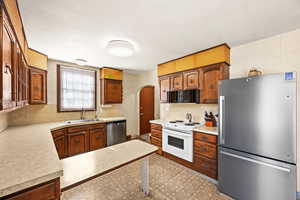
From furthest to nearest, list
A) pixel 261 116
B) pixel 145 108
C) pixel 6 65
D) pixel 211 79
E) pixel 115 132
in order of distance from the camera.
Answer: pixel 145 108 → pixel 115 132 → pixel 211 79 → pixel 261 116 → pixel 6 65

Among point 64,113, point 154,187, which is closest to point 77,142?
point 64,113

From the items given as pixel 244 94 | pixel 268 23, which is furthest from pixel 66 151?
pixel 268 23

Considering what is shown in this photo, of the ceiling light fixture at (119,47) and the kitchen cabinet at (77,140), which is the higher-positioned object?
the ceiling light fixture at (119,47)

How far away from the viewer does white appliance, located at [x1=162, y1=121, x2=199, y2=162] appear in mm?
2494

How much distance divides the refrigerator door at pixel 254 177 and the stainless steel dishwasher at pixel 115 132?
106 inches

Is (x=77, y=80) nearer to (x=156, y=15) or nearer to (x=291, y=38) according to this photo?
(x=156, y=15)

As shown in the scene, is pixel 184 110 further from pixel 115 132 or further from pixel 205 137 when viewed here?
pixel 115 132

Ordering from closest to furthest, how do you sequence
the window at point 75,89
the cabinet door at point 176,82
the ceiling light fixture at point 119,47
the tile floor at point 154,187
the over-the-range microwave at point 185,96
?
the tile floor at point 154,187 → the ceiling light fixture at point 119,47 → the over-the-range microwave at point 185,96 → the cabinet door at point 176,82 → the window at point 75,89

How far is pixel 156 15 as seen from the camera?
59.3 inches

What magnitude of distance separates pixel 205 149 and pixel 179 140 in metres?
0.56

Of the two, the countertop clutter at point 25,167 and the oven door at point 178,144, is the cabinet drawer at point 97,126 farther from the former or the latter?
the countertop clutter at point 25,167

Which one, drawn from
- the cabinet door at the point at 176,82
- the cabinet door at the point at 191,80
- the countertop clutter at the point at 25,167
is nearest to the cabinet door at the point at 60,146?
the countertop clutter at the point at 25,167

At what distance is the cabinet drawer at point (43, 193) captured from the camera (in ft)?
2.64

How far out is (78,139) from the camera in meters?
3.04
